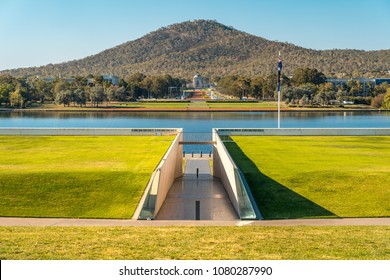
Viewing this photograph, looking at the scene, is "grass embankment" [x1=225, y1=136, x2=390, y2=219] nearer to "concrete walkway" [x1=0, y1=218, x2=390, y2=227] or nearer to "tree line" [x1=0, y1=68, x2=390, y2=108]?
"concrete walkway" [x1=0, y1=218, x2=390, y2=227]

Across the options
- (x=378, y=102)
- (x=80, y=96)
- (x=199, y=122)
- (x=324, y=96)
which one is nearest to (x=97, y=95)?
(x=80, y=96)

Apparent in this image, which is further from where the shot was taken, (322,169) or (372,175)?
(322,169)

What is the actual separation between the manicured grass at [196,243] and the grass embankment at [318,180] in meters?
4.87

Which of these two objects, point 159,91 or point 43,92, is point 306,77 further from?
point 43,92

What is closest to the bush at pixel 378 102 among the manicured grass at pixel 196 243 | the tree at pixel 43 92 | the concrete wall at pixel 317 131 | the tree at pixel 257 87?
the tree at pixel 257 87

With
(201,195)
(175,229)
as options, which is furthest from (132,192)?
(175,229)

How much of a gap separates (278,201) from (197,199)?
15.2 feet

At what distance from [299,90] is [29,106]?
58529mm

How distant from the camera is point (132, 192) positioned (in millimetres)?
20547

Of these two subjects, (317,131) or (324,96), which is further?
(324,96)

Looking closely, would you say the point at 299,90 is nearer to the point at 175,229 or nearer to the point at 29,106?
the point at 29,106

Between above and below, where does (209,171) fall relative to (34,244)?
below

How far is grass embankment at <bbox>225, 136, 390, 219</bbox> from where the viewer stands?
60.1 ft

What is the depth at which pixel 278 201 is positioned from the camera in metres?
19.3
